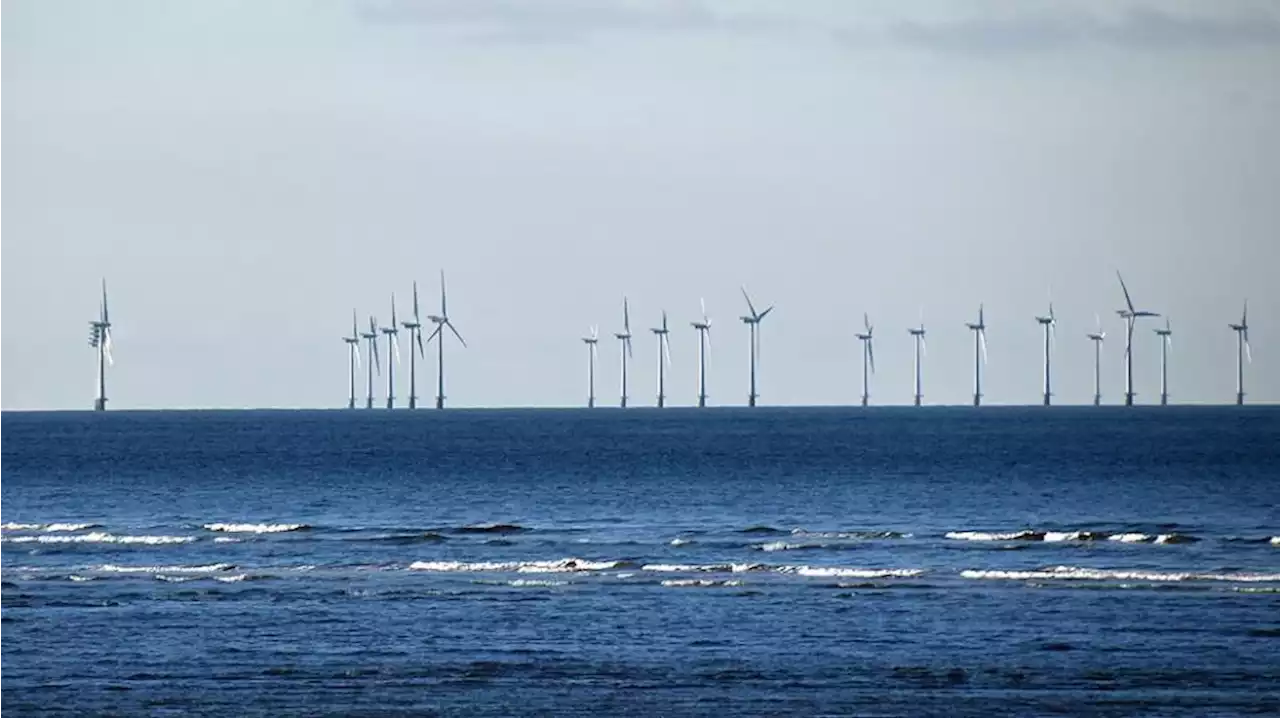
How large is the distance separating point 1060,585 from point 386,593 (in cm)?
2081

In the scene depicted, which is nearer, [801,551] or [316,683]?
[316,683]

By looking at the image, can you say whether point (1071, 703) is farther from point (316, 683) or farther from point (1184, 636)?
point (316, 683)

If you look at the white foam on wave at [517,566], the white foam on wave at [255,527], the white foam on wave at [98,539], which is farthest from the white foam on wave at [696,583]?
the white foam on wave at [255,527]

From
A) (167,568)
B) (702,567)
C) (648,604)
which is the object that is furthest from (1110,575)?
(167,568)

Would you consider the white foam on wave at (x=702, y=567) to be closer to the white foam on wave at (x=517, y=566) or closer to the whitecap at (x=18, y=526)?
the white foam on wave at (x=517, y=566)

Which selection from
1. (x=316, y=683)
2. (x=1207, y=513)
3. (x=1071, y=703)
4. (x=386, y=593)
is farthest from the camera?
(x=1207, y=513)

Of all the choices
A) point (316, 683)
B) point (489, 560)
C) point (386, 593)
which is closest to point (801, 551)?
point (489, 560)

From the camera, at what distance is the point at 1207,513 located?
107500mm

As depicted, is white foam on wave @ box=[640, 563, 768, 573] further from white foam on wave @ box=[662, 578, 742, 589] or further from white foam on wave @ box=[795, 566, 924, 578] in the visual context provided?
white foam on wave @ box=[662, 578, 742, 589]

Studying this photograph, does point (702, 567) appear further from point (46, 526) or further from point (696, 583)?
point (46, 526)

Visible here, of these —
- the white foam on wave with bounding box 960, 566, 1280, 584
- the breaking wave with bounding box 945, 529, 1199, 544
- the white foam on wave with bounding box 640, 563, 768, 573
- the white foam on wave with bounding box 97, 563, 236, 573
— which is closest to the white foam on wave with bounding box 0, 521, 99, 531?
the white foam on wave with bounding box 97, 563, 236, 573

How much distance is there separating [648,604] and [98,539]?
3730 centimetres

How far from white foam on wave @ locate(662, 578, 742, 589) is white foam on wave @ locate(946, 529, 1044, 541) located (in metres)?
21.1

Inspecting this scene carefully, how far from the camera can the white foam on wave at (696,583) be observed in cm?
7069
